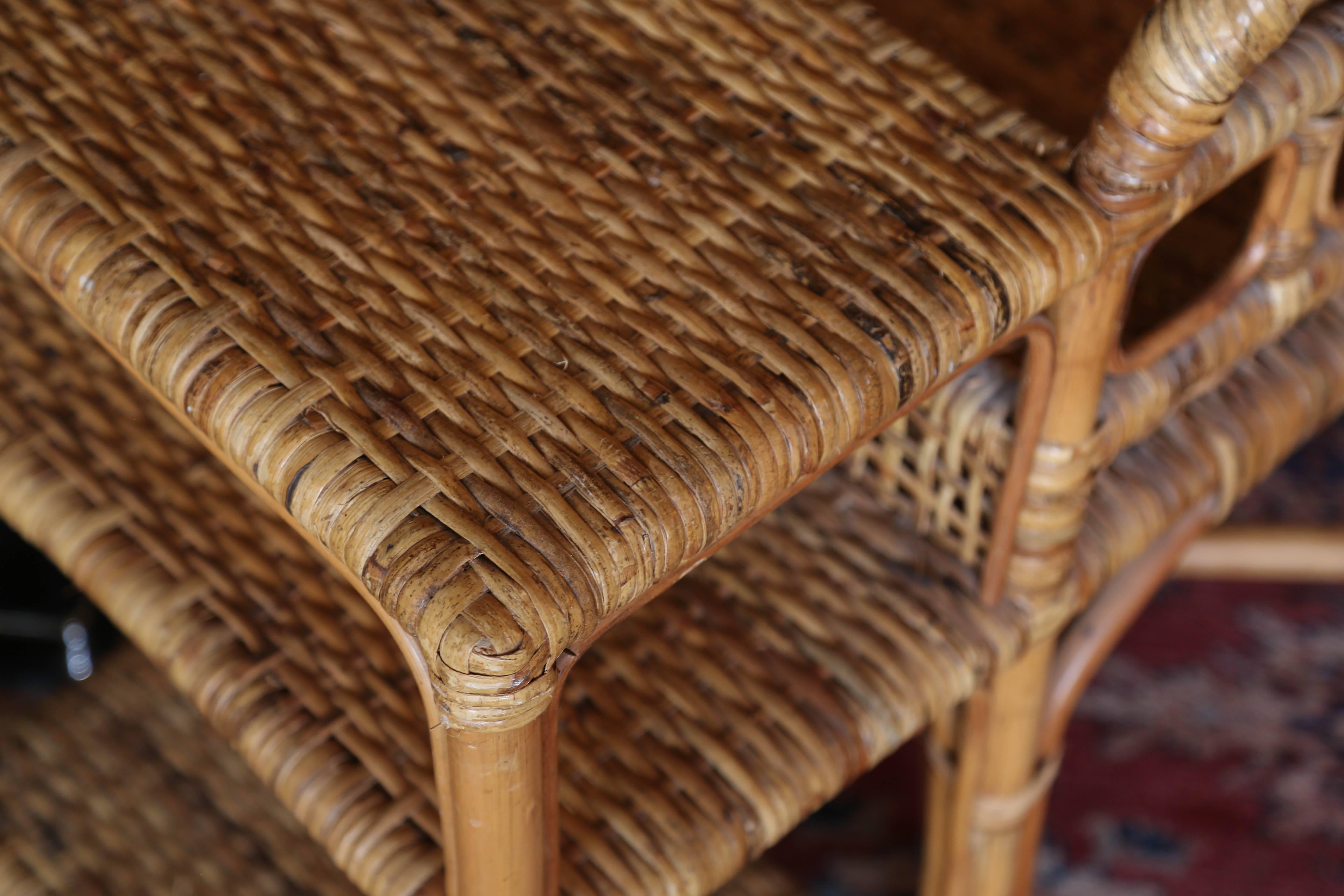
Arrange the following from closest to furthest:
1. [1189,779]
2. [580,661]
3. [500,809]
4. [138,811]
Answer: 1. [500,809]
2. [580,661]
3. [138,811]
4. [1189,779]

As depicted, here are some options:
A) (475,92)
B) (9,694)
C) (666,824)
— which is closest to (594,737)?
(666,824)

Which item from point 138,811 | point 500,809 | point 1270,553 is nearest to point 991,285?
point 500,809

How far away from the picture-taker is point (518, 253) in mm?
470

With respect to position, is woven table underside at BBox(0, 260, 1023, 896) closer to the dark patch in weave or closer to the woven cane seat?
the woven cane seat

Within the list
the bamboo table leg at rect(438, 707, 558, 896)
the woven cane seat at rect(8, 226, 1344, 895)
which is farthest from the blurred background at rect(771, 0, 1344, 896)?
→ the bamboo table leg at rect(438, 707, 558, 896)

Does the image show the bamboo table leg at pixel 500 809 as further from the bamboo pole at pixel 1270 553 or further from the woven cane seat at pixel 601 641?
the bamboo pole at pixel 1270 553

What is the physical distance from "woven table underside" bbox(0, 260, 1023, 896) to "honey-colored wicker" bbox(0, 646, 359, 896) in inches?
8.4

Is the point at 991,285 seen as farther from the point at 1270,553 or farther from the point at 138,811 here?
the point at 138,811

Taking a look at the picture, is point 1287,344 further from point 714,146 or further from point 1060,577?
point 714,146

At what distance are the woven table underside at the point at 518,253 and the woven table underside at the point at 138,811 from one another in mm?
407

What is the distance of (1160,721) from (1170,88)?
2.34 feet

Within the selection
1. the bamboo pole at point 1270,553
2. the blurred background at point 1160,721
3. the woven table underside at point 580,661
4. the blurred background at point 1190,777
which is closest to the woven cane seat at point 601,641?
the woven table underside at point 580,661

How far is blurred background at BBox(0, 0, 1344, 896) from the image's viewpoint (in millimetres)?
773

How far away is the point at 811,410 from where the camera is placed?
1.41ft
